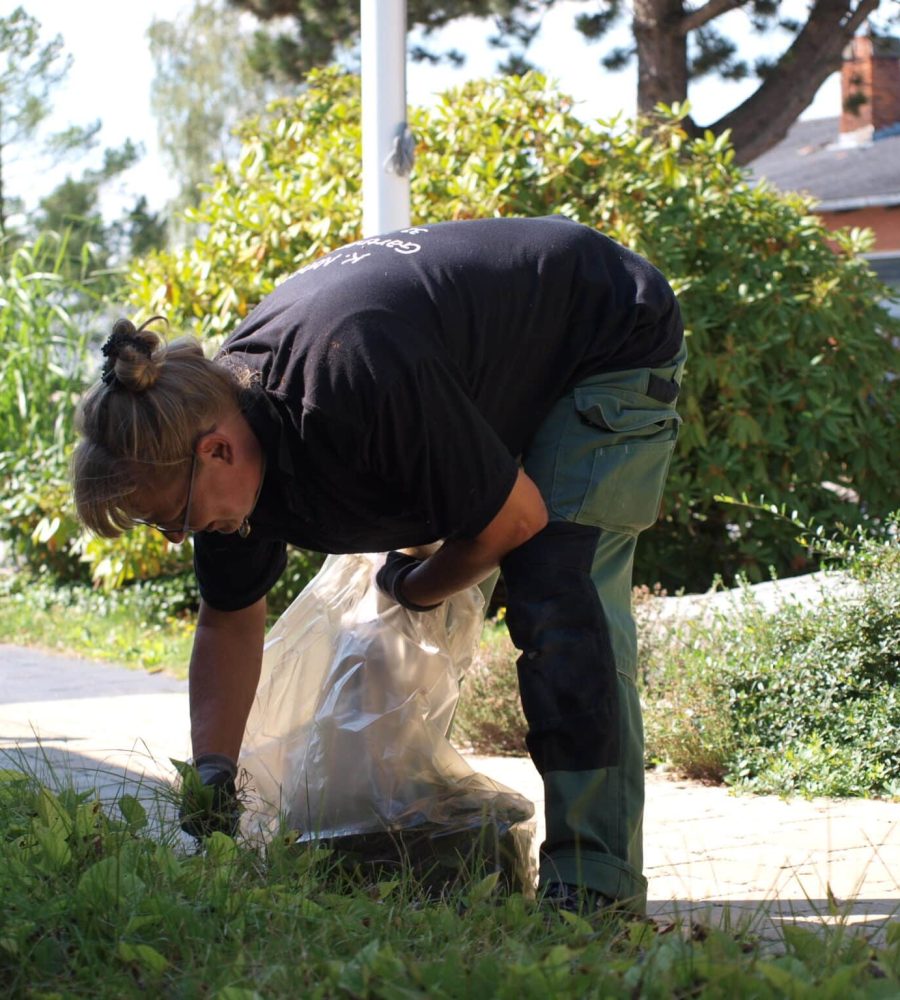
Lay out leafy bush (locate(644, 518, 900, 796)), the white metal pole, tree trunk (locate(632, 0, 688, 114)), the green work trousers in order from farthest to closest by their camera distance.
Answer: tree trunk (locate(632, 0, 688, 114))
the white metal pole
leafy bush (locate(644, 518, 900, 796))
the green work trousers

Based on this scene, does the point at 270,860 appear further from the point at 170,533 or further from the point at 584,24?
the point at 584,24

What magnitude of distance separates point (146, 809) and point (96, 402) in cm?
84

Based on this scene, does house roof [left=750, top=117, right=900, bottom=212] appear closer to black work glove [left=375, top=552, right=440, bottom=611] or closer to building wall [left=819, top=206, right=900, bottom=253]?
building wall [left=819, top=206, right=900, bottom=253]

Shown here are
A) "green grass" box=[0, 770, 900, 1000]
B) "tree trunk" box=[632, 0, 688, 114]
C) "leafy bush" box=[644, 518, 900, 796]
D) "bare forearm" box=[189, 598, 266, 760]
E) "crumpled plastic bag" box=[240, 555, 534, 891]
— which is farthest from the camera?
"tree trunk" box=[632, 0, 688, 114]

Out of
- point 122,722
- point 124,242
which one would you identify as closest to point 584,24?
point 122,722

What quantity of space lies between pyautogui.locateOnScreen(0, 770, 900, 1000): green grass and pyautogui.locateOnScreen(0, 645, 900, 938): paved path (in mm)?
249

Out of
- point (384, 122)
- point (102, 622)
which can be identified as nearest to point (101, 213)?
point (102, 622)

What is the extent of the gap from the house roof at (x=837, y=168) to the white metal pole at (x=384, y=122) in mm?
10319

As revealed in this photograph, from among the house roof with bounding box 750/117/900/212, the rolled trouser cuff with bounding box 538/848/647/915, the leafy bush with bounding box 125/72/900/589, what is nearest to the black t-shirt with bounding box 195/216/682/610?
the rolled trouser cuff with bounding box 538/848/647/915

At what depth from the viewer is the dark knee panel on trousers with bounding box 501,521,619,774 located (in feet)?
8.42

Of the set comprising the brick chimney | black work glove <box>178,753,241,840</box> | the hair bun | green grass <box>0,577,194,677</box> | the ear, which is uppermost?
the brick chimney

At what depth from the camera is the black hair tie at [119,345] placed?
243 cm

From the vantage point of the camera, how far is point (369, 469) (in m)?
2.49

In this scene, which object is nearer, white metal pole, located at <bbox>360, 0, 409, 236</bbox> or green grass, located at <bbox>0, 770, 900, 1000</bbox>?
green grass, located at <bbox>0, 770, 900, 1000</bbox>
